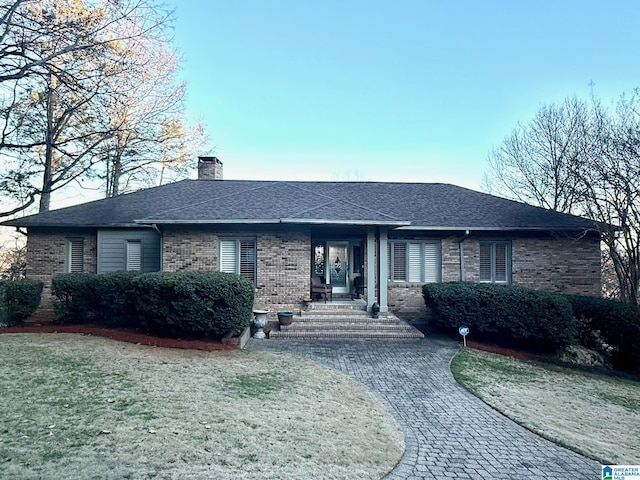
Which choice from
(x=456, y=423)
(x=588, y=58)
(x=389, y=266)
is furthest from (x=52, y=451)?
(x=588, y=58)

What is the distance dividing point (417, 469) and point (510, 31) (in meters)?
16.0

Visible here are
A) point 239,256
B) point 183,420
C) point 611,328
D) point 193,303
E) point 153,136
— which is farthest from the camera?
point 153,136

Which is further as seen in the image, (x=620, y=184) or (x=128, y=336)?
(x=620, y=184)

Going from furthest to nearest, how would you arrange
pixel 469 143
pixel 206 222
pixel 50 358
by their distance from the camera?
pixel 469 143 → pixel 206 222 → pixel 50 358

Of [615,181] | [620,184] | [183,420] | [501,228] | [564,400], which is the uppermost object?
[615,181]

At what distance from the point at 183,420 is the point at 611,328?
11005 millimetres

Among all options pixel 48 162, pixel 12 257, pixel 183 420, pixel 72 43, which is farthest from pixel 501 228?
pixel 12 257

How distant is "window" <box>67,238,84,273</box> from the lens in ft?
43.6

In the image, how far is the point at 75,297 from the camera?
10602 mm

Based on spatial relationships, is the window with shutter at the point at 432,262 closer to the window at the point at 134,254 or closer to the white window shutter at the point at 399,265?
the white window shutter at the point at 399,265

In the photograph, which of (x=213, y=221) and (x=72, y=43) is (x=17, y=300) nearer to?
(x=213, y=221)

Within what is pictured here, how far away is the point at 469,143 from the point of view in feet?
81.1

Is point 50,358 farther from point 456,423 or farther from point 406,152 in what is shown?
point 406,152

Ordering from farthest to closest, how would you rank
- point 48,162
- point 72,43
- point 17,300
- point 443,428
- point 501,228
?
point 48,162
point 501,228
point 17,300
point 72,43
point 443,428
